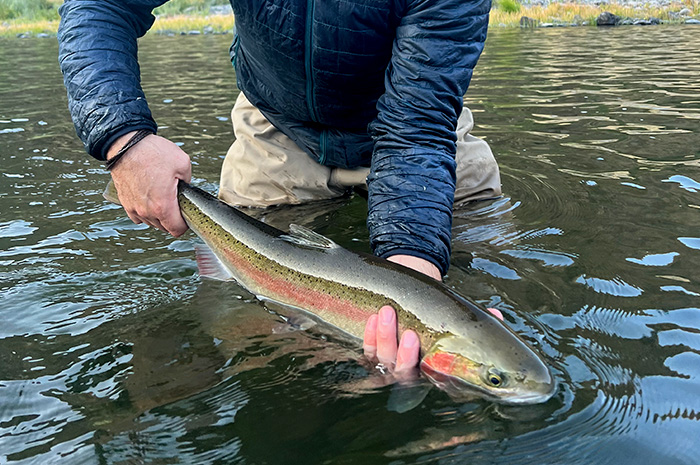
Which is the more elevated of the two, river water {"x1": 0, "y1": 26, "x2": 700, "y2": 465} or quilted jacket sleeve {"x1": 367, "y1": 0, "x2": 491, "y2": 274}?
quilted jacket sleeve {"x1": 367, "y1": 0, "x2": 491, "y2": 274}

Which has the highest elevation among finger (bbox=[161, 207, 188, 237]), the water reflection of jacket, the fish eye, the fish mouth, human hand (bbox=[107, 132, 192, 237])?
the water reflection of jacket

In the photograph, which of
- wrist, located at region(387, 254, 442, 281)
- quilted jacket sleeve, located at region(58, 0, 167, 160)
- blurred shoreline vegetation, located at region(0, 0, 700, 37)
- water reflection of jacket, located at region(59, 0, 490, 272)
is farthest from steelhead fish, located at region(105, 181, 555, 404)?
blurred shoreline vegetation, located at region(0, 0, 700, 37)

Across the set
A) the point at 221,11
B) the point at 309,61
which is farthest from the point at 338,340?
the point at 221,11

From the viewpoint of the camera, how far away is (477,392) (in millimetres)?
2012

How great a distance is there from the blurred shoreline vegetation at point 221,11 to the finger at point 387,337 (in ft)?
60.4

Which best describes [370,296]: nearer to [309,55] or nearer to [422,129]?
[422,129]

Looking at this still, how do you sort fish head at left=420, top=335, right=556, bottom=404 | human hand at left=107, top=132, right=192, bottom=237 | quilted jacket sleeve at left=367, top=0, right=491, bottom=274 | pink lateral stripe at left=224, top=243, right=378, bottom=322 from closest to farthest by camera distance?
fish head at left=420, top=335, right=556, bottom=404 < pink lateral stripe at left=224, top=243, right=378, bottom=322 < quilted jacket sleeve at left=367, top=0, right=491, bottom=274 < human hand at left=107, top=132, right=192, bottom=237

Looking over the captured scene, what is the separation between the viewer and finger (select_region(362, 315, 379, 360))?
2186mm

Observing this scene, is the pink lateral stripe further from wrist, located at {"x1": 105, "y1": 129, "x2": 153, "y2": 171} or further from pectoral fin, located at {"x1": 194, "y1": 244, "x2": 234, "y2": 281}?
wrist, located at {"x1": 105, "y1": 129, "x2": 153, "y2": 171}

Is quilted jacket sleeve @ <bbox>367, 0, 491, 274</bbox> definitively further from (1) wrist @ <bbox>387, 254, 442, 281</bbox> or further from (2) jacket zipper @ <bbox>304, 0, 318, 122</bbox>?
(2) jacket zipper @ <bbox>304, 0, 318, 122</bbox>

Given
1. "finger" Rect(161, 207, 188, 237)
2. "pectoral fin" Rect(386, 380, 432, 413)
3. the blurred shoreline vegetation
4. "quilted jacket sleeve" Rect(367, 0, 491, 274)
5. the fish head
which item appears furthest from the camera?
the blurred shoreline vegetation

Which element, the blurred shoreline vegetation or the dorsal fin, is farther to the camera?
the blurred shoreline vegetation

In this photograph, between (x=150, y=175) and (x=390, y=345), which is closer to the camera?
(x=390, y=345)

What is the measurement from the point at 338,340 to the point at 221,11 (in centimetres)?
5146
